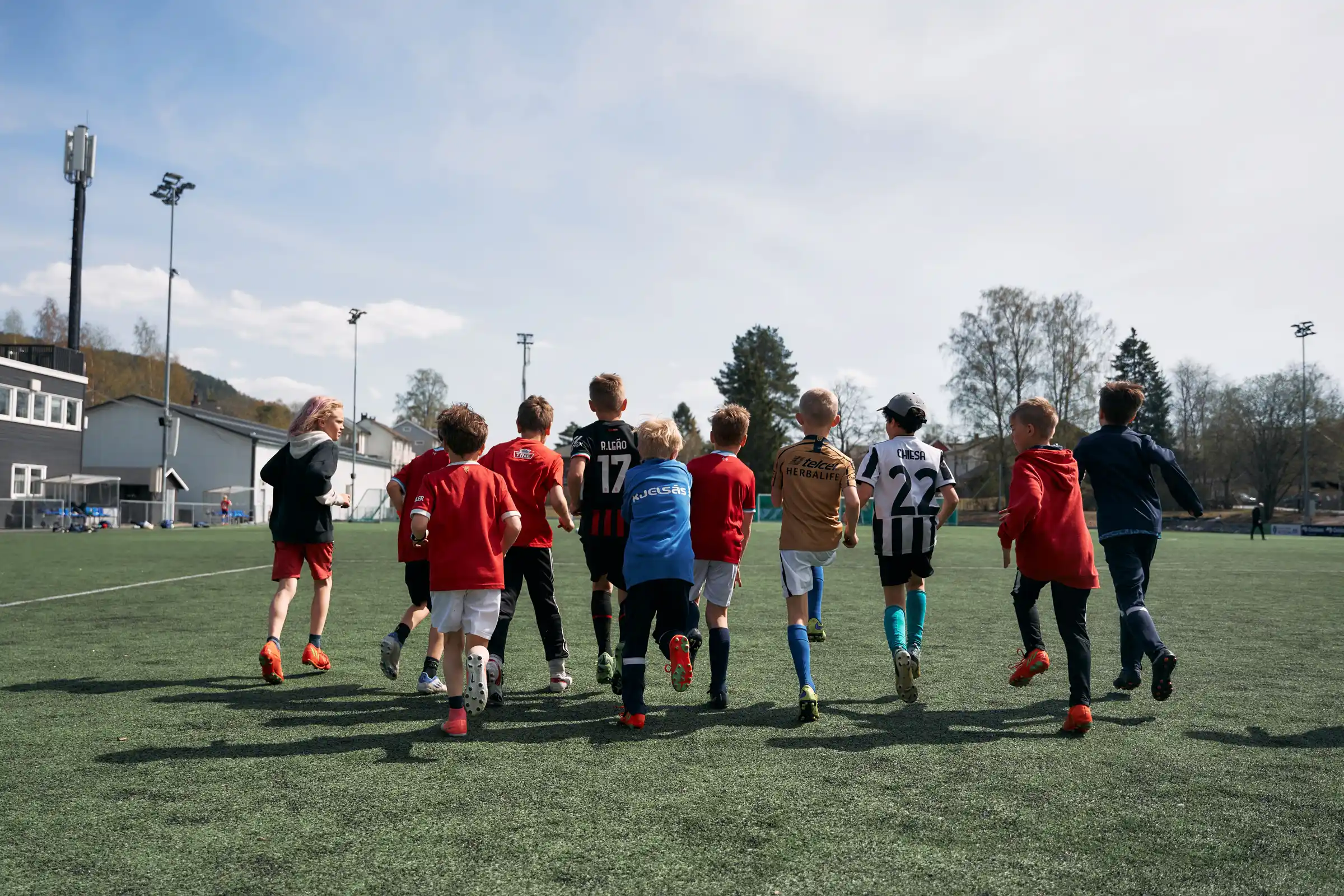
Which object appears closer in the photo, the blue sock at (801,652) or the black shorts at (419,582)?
the blue sock at (801,652)

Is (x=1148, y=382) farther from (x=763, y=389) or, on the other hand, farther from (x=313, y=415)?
(x=313, y=415)

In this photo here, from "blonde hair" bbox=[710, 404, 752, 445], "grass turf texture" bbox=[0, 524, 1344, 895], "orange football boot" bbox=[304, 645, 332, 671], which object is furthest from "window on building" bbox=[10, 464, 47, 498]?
"blonde hair" bbox=[710, 404, 752, 445]

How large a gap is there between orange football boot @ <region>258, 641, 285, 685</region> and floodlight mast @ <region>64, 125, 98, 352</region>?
162 feet

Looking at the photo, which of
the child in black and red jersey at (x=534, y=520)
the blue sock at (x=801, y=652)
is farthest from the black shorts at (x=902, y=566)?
the child in black and red jersey at (x=534, y=520)

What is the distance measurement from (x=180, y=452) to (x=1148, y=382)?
7183 cm

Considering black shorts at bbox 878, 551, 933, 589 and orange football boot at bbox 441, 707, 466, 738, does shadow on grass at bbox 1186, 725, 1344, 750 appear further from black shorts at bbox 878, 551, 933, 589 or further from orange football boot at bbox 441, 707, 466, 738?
orange football boot at bbox 441, 707, 466, 738

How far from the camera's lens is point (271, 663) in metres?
5.76

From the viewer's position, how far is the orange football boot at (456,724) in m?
4.60

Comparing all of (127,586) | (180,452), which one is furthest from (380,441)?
(127,586)

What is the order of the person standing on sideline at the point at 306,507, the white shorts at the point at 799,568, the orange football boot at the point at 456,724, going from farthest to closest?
the person standing on sideline at the point at 306,507 < the white shorts at the point at 799,568 < the orange football boot at the point at 456,724

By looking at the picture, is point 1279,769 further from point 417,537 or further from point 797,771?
point 417,537

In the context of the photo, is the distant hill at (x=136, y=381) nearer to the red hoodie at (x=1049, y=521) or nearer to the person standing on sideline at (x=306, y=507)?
the person standing on sideline at (x=306, y=507)

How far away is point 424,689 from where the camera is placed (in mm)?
5738

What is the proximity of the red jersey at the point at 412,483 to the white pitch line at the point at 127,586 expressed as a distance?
6208 mm
